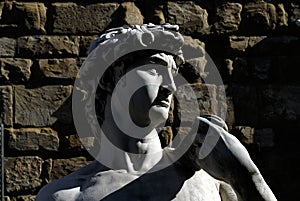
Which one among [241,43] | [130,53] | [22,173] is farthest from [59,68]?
[130,53]

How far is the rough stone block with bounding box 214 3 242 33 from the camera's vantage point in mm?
7367

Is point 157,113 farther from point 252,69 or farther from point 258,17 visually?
point 258,17

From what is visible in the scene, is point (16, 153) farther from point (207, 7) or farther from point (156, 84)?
point (156, 84)

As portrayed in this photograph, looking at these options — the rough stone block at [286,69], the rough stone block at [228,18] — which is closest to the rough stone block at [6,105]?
the rough stone block at [228,18]

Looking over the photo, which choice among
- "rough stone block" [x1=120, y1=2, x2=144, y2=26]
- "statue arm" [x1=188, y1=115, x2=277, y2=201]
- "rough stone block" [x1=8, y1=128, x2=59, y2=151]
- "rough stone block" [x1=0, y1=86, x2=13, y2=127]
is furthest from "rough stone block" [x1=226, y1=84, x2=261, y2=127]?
"statue arm" [x1=188, y1=115, x2=277, y2=201]

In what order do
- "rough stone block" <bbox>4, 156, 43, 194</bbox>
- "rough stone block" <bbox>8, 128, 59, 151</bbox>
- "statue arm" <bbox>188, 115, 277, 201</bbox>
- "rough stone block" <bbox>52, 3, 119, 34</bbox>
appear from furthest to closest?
1. "rough stone block" <bbox>52, 3, 119, 34</bbox>
2. "rough stone block" <bbox>8, 128, 59, 151</bbox>
3. "rough stone block" <bbox>4, 156, 43, 194</bbox>
4. "statue arm" <bbox>188, 115, 277, 201</bbox>

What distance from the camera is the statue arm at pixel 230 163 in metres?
3.29

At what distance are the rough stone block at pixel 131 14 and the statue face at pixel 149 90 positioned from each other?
3.69 metres

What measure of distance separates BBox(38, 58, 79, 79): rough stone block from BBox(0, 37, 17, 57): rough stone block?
19 cm

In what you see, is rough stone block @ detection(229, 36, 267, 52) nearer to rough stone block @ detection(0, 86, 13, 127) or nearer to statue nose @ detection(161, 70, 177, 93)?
rough stone block @ detection(0, 86, 13, 127)

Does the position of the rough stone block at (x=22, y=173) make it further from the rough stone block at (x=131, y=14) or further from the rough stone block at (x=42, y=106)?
the rough stone block at (x=131, y=14)

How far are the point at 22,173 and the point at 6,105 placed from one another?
0.44 m

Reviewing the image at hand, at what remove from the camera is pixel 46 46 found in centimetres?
723

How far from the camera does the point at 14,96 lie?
7.11 meters
